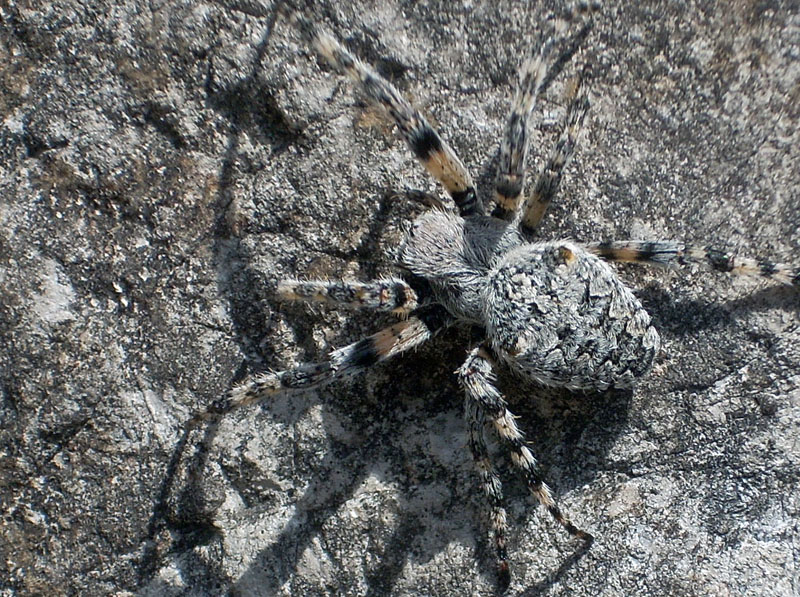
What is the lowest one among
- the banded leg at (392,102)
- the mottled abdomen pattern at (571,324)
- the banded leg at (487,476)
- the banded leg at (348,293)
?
the banded leg at (487,476)

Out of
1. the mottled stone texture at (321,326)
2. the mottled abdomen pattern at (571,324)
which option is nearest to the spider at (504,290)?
the mottled abdomen pattern at (571,324)

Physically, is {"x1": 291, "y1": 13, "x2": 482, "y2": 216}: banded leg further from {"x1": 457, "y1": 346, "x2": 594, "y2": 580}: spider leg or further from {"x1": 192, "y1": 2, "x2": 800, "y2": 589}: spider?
{"x1": 457, "y1": 346, "x2": 594, "y2": 580}: spider leg

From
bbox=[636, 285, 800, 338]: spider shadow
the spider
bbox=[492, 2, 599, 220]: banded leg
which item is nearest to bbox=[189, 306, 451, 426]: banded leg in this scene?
the spider

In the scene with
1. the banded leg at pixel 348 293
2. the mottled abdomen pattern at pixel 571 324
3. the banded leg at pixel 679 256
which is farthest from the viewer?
the banded leg at pixel 679 256

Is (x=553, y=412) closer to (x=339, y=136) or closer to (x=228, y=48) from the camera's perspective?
(x=339, y=136)

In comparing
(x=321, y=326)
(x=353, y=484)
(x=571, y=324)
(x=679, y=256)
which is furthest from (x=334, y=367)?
(x=679, y=256)

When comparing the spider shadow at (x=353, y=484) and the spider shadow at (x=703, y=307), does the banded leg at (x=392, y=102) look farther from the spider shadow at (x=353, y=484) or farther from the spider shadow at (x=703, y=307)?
the spider shadow at (x=703, y=307)

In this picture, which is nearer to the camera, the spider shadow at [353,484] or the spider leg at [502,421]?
the spider leg at [502,421]

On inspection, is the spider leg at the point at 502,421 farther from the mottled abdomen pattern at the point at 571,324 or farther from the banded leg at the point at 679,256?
the banded leg at the point at 679,256

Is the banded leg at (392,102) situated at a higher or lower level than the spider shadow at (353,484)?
higher

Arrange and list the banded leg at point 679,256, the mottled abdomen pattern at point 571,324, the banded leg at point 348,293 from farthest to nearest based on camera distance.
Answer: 1. the banded leg at point 679,256
2. the banded leg at point 348,293
3. the mottled abdomen pattern at point 571,324
